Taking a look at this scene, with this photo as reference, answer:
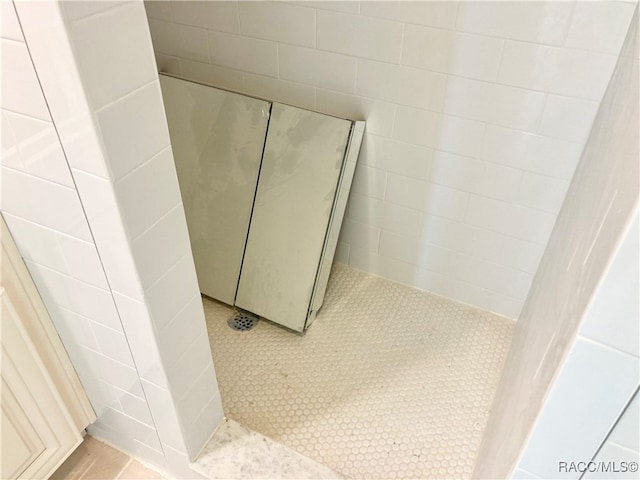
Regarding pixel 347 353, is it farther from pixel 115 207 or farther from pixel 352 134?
pixel 115 207

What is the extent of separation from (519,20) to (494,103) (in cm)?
21

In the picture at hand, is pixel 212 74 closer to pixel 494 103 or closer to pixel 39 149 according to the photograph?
pixel 494 103

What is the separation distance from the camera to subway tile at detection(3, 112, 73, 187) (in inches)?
30.3

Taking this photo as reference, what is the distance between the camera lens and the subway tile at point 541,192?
56.4 inches

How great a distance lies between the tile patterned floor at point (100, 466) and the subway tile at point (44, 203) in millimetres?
788

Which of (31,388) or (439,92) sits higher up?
(439,92)

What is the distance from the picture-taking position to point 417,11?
52.6 inches

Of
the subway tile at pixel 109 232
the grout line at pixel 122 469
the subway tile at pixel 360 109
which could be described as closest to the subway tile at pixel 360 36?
the subway tile at pixel 360 109

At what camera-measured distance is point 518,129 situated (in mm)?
1396

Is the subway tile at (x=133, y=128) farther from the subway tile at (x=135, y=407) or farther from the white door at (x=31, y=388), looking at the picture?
the subway tile at (x=135, y=407)

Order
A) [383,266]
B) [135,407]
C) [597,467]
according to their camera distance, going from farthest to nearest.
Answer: [383,266], [135,407], [597,467]

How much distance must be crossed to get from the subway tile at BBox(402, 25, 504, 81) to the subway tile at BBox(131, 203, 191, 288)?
80 centimetres

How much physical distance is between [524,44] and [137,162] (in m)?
0.96

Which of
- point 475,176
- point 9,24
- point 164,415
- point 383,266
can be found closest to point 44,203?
point 9,24
